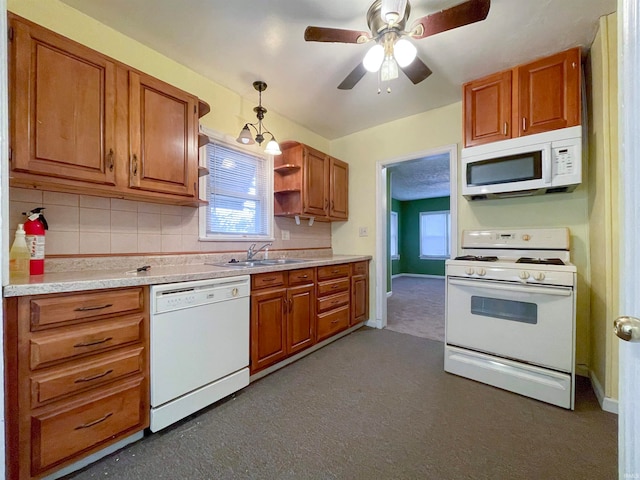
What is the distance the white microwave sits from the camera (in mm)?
1945

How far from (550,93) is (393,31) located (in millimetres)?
1383

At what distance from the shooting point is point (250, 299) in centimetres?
202

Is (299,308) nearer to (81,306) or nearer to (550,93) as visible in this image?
(81,306)

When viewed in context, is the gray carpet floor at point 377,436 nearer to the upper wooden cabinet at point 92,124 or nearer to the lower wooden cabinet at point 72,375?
the lower wooden cabinet at point 72,375

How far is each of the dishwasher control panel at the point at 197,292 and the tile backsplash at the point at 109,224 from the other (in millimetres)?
678

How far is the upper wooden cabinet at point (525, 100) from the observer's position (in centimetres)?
196

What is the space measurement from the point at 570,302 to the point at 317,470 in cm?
183

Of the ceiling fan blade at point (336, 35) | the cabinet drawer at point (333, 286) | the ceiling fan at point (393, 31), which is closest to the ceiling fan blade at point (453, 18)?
the ceiling fan at point (393, 31)

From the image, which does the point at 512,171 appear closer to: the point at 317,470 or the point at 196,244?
the point at 317,470

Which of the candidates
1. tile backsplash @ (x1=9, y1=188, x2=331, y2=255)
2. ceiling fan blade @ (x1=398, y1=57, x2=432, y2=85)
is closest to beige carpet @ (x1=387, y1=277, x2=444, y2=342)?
tile backsplash @ (x1=9, y1=188, x2=331, y2=255)

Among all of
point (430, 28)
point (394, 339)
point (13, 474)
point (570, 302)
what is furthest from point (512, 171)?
point (13, 474)

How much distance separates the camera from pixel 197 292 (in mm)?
1672

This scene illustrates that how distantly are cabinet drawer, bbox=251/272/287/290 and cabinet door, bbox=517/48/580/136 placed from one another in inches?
88.6

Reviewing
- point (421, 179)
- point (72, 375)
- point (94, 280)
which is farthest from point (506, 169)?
point (421, 179)
